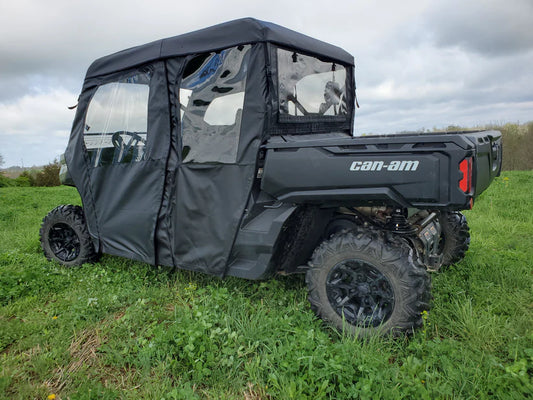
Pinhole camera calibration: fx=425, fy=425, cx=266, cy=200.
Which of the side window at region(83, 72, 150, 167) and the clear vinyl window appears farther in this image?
the side window at region(83, 72, 150, 167)

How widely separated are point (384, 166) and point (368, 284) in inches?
33.3

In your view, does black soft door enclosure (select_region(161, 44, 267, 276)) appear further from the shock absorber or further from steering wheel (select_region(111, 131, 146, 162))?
the shock absorber

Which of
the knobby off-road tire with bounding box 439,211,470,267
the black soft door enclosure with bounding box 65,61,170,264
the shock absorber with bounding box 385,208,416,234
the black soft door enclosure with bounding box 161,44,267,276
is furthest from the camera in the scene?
the knobby off-road tire with bounding box 439,211,470,267

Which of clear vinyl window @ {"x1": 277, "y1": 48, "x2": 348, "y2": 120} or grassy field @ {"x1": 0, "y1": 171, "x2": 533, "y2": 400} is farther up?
clear vinyl window @ {"x1": 277, "y1": 48, "x2": 348, "y2": 120}

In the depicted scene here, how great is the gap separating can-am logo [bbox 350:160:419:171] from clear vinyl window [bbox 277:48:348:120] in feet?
2.98

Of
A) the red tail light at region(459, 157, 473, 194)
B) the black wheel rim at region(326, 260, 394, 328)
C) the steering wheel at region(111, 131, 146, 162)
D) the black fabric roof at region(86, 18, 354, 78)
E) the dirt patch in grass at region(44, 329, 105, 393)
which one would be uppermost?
the black fabric roof at region(86, 18, 354, 78)

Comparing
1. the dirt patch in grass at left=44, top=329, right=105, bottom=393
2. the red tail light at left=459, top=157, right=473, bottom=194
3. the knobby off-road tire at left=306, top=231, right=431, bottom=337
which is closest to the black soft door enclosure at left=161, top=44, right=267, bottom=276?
the knobby off-road tire at left=306, top=231, right=431, bottom=337

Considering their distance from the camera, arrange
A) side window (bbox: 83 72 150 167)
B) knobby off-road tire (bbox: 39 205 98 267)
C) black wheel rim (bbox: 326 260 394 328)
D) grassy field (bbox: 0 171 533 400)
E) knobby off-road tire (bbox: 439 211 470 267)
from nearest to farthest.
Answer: grassy field (bbox: 0 171 533 400), black wheel rim (bbox: 326 260 394 328), side window (bbox: 83 72 150 167), knobby off-road tire (bbox: 439 211 470 267), knobby off-road tire (bbox: 39 205 98 267)

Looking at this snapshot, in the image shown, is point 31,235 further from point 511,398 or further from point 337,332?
point 511,398

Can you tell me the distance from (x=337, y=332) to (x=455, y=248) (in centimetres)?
203

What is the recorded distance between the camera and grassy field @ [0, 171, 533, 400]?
2.53 meters

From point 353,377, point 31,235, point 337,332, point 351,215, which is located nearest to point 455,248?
point 351,215

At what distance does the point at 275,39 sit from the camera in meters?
3.33

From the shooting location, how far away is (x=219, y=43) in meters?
3.47
